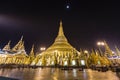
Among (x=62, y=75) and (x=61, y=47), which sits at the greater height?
(x=61, y=47)

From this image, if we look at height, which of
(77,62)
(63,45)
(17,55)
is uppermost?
(63,45)

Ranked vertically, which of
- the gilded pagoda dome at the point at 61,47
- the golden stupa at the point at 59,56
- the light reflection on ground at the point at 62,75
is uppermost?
the gilded pagoda dome at the point at 61,47

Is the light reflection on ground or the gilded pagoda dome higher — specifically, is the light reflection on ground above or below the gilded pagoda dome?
below

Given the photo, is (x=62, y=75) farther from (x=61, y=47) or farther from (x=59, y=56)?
(x=61, y=47)

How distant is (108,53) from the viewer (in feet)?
272

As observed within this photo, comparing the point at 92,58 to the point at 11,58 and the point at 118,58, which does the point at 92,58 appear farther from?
the point at 11,58

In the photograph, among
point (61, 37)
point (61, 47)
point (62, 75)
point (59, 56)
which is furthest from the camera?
point (61, 37)

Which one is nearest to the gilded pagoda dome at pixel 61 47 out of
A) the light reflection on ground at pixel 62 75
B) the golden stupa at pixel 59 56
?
the golden stupa at pixel 59 56

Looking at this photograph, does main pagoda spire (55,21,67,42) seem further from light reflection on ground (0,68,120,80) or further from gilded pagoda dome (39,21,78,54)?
light reflection on ground (0,68,120,80)

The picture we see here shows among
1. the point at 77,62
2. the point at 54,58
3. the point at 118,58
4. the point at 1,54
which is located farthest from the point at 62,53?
the point at 118,58

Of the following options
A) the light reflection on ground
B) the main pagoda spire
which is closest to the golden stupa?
the main pagoda spire

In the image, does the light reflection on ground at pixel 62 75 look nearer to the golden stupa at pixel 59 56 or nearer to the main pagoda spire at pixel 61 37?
the golden stupa at pixel 59 56

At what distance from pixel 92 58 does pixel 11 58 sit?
49.0 m

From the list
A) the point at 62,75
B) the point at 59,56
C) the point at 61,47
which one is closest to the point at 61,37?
the point at 61,47
